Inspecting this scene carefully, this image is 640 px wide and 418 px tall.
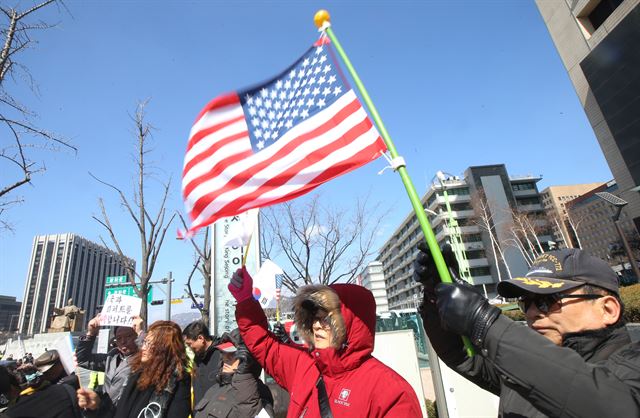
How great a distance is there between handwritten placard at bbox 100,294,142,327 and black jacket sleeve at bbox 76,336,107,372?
0.79 feet

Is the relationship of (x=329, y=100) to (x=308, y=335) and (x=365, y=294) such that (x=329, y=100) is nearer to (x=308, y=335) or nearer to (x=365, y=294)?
(x=365, y=294)

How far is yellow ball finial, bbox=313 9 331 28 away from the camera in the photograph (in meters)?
2.73

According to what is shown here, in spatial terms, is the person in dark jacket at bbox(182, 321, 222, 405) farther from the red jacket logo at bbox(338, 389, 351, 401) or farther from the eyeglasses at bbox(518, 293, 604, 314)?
the eyeglasses at bbox(518, 293, 604, 314)

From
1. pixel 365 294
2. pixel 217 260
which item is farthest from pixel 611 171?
pixel 365 294

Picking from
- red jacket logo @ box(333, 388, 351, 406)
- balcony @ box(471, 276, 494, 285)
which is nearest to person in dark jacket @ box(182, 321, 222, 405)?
red jacket logo @ box(333, 388, 351, 406)

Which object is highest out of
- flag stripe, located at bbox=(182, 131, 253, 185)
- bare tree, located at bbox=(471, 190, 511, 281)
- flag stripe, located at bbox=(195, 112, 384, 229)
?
bare tree, located at bbox=(471, 190, 511, 281)

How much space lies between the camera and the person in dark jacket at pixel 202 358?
4156 mm

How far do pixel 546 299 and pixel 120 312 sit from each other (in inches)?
168

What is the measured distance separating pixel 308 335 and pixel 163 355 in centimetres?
147

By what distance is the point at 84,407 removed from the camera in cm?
258

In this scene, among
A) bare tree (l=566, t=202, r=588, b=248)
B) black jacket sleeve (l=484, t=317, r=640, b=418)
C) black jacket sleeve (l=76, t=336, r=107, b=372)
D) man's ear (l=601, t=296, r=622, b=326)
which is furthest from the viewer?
bare tree (l=566, t=202, r=588, b=248)

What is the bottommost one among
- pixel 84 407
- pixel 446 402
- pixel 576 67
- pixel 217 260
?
pixel 446 402

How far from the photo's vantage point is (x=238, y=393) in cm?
310

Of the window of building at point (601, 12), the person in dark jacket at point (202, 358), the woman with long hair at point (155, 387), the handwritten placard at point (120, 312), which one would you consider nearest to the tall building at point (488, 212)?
the window of building at point (601, 12)
